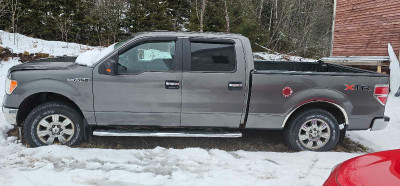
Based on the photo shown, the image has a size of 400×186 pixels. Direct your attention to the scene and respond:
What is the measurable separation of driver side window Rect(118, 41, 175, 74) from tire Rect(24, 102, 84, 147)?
3.37ft

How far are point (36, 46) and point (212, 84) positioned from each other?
38.8 ft

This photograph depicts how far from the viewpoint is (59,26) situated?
1688 centimetres

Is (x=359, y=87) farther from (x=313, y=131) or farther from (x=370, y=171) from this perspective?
(x=370, y=171)

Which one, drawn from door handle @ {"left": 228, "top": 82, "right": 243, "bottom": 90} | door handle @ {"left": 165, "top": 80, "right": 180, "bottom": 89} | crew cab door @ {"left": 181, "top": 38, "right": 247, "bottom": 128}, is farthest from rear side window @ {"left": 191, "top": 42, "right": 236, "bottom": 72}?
door handle @ {"left": 165, "top": 80, "right": 180, "bottom": 89}

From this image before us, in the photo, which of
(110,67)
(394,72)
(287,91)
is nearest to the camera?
(110,67)

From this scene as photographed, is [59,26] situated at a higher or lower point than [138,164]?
higher

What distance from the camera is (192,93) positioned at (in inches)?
172

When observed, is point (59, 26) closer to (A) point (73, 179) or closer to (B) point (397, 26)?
(A) point (73, 179)

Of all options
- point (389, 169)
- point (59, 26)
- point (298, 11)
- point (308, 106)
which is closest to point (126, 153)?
point (308, 106)

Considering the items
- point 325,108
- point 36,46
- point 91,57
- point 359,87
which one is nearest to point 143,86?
point 91,57

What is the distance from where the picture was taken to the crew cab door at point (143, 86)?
4.29 meters

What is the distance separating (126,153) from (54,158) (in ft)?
3.22

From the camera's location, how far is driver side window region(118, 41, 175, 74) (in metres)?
4.34

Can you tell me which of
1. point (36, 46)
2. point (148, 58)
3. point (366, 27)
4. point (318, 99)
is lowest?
point (318, 99)
